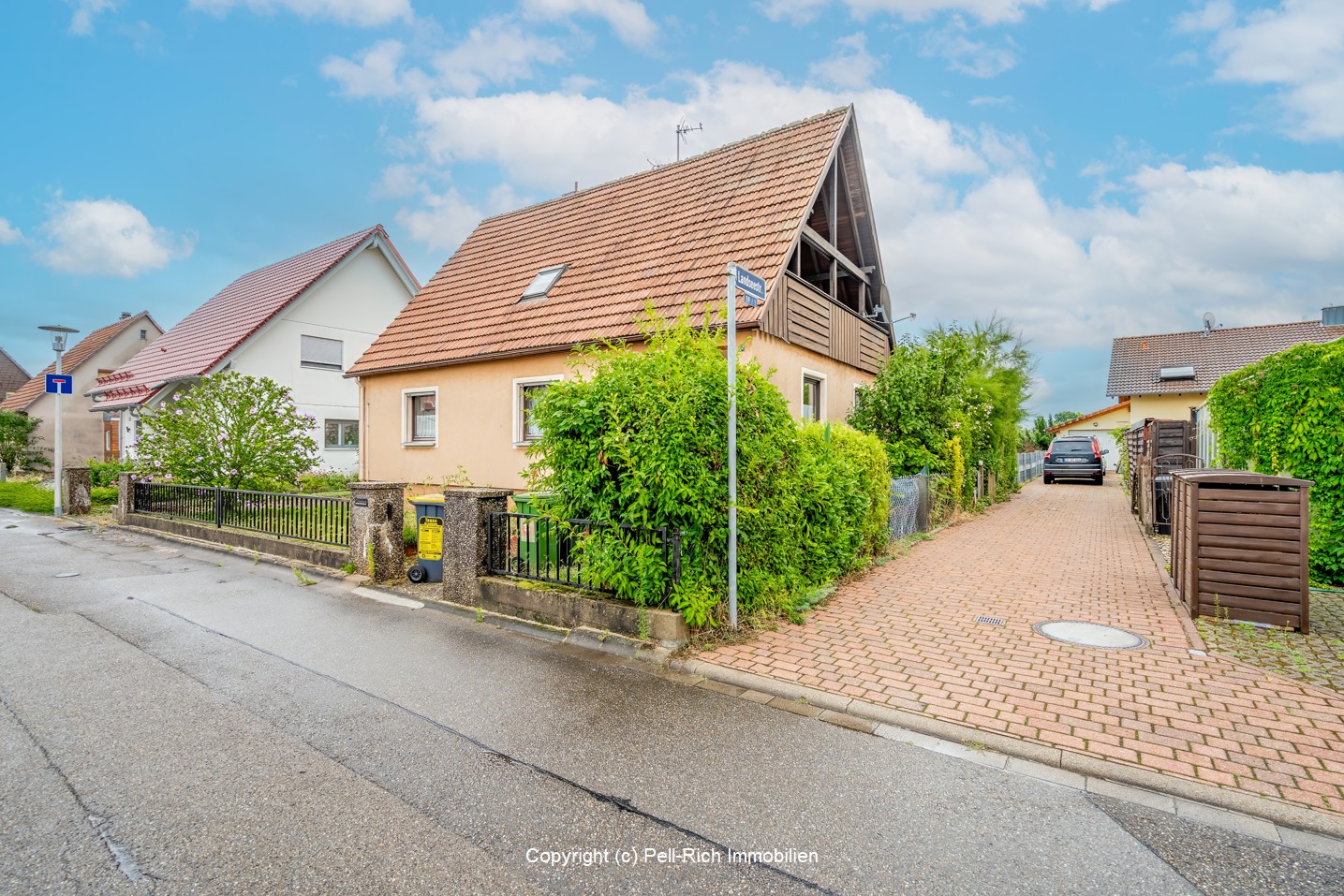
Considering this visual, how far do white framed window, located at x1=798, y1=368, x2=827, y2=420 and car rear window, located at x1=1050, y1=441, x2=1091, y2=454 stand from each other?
16.8 meters

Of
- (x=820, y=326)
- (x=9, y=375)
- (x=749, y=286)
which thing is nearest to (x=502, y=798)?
(x=749, y=286)

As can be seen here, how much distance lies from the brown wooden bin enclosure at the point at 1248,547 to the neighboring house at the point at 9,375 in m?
62.7

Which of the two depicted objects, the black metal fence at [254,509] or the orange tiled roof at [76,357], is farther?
the orange tiled roof at [76,357]

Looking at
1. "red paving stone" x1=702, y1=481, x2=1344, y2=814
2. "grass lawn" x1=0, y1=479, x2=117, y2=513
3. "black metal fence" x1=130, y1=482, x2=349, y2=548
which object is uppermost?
"black metal fence" x1=130, y1=482, x2=349, y2=548

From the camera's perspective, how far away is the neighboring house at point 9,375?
4528cm

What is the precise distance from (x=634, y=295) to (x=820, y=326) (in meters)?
3.58

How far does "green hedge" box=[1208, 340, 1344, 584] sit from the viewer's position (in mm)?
6754

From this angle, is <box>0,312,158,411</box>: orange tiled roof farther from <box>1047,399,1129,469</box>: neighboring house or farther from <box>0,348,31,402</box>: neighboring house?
<box>1047,399,1129,469</box>: neighboring house

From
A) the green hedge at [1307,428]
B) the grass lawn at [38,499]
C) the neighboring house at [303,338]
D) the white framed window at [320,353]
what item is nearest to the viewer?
the green hedge at [1307,428]

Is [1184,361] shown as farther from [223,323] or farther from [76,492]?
[76,492]

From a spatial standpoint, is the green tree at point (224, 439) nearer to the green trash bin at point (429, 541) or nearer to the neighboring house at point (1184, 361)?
the green trash bin at point (429, 541)

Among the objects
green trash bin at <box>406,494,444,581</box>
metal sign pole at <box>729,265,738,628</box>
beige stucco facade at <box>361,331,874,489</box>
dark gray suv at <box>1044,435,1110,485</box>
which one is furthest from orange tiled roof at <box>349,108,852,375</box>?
dark gray suv at <box>1044,435,1110,485</box>

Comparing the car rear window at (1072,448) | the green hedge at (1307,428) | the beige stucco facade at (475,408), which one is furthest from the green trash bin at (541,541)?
the car rear window at (1072,448)

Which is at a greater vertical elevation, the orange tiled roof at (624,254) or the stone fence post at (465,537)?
the orange tiled roof at (624,254)
